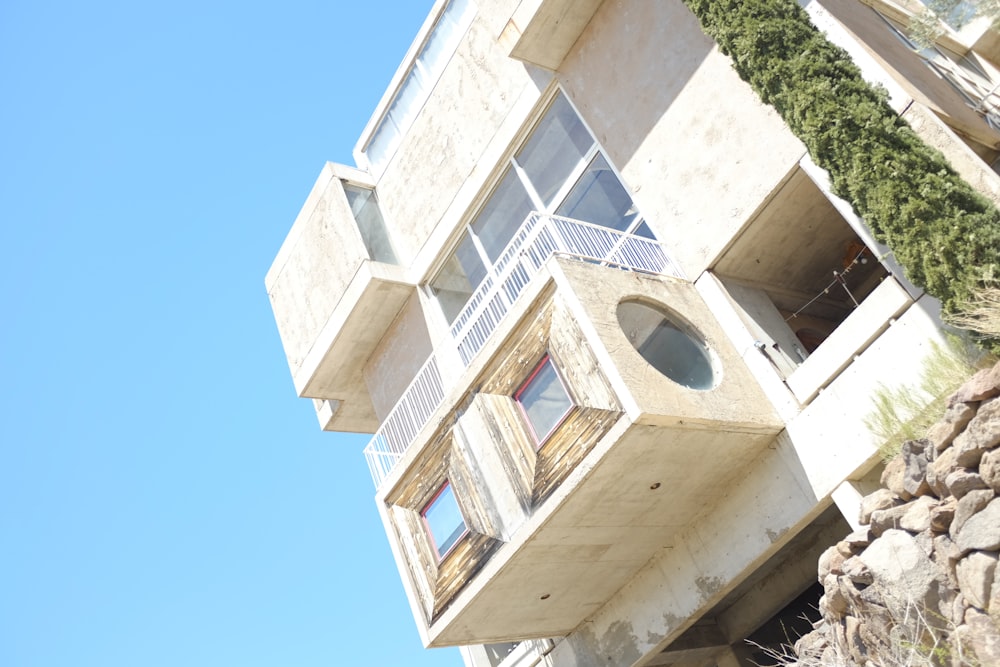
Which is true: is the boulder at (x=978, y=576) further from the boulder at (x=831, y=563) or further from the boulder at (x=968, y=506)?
the boulder at (x=831, y=563)

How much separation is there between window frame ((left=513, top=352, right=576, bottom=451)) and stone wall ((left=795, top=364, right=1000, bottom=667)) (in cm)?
336

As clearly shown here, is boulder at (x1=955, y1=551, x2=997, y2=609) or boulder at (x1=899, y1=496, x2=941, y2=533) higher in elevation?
boulder at (x1=899, y1=496, x2=941, y2=533)

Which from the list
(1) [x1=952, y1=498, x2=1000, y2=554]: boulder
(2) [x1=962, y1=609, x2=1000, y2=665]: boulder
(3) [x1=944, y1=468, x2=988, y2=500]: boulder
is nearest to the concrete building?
(3) [x1=944, y1=468, x2=988, y2=500]: boulder

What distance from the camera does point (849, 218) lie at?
10.6m

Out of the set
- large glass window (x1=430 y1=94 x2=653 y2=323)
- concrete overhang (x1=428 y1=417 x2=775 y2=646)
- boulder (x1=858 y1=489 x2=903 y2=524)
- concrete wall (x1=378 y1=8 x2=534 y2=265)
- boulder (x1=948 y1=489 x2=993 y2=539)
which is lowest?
boulder (x1=948 y1=489 x2=993 y2=539)

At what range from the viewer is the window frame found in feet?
35.3

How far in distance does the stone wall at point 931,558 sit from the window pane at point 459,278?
8388mm

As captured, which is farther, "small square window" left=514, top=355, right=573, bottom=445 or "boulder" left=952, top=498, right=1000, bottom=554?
"small square window" left=514, top=355, right=573, bottom=445

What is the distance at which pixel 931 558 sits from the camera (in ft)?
25.9

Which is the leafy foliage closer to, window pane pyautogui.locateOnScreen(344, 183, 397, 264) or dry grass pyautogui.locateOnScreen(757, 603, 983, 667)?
dry grass pyautogui.locateOnScreen(757, 603, 983, 667)

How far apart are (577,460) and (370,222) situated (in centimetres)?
872

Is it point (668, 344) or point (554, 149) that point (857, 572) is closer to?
point (668, 344)

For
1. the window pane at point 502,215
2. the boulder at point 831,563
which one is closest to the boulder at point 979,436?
the boulder at point 831,563

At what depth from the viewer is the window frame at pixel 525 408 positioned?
35.3 ft
